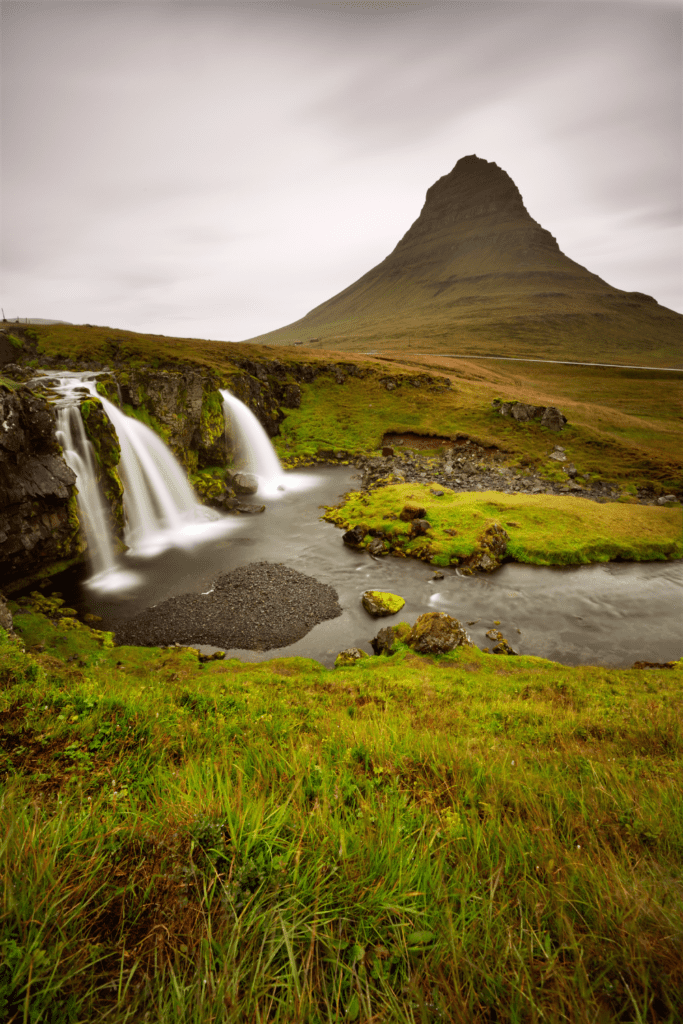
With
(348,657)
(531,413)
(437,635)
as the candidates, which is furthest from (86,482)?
(531,413)

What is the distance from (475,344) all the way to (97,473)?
123256 mm

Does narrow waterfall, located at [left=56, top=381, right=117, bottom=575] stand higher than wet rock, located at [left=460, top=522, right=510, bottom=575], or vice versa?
narrow waterfall, located at [left=56, top=381, right=117, bottom=575]

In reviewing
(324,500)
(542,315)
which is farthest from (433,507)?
(542,315)

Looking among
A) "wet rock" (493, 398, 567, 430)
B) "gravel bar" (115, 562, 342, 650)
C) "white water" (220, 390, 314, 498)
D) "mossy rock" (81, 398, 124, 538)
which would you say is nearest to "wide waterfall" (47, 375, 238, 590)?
"mossy rock" (81, 398, 124, 538)

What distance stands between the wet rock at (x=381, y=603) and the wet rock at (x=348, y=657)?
3.13 meters

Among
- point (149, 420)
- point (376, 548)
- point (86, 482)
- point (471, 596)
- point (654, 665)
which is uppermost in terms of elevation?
point (149, 420)

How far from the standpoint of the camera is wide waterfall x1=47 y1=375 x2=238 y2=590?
23.3m

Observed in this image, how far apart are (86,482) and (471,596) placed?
22.7 m

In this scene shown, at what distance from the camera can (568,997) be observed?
6.11ft

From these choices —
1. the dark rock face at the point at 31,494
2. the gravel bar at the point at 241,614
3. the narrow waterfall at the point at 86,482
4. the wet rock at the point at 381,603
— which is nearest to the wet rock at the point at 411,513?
the wet rock at the point at 381,603

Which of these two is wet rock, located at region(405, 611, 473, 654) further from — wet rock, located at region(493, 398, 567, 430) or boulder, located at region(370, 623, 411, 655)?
wet rock, located at region(493, 398, 567, 430)

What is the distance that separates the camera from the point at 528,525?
26.0 meters

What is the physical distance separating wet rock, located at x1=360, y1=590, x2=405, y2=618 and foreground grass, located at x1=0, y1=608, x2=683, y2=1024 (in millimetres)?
13410

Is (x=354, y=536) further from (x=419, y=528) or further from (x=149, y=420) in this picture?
(x=149, y=420)
